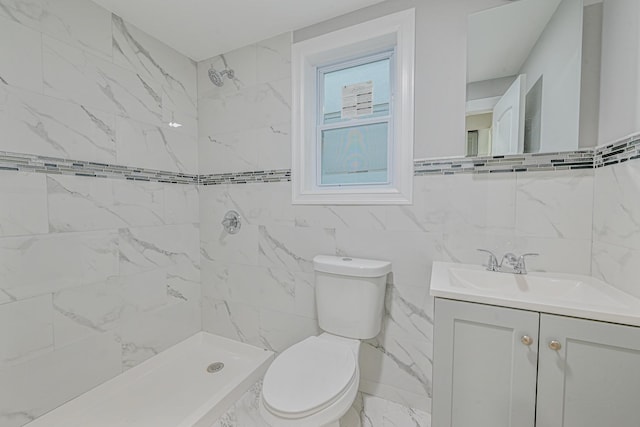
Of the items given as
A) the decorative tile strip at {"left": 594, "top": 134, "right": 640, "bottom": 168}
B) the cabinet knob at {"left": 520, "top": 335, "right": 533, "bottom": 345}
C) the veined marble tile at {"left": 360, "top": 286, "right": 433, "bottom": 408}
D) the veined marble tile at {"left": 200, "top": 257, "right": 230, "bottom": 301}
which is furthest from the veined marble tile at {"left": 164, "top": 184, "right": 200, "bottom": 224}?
the decorative tile strip at {"left": 594, "top": 134, "right": 640, "bottom": 168}

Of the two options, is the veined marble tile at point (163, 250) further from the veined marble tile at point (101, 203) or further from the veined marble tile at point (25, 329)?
the veined marble tile at point (25, 329)

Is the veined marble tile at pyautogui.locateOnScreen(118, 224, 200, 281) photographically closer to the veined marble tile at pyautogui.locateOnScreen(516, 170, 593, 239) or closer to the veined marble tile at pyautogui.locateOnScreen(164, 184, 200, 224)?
the veined marble tile at pyautogui.locateOnScreen(164, 184, 200, 224)

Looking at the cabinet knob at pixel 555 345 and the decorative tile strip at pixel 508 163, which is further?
the decorative tile strip at pixel 508 163

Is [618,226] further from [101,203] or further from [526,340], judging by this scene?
[101,203]

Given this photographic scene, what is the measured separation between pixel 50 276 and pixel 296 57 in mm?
1758

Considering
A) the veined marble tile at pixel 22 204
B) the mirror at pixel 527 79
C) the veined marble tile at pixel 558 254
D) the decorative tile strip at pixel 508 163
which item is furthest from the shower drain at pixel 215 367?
the mirror at pixel 527 79

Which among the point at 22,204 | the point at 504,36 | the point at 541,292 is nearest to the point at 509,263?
the point at 541,292

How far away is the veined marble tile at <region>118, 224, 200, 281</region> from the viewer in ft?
5.45

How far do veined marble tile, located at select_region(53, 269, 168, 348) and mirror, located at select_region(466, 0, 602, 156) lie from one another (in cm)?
201

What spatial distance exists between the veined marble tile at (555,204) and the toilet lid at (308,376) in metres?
1.00

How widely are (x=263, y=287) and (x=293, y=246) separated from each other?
38cm

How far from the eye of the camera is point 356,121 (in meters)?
1.72

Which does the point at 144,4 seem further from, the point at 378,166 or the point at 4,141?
the point at 378,166

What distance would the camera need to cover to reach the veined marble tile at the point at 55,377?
1222mm
